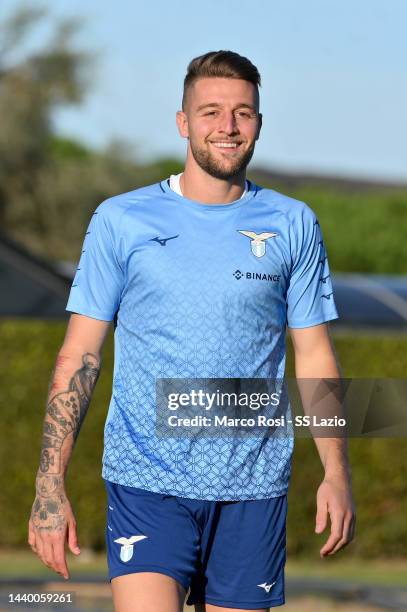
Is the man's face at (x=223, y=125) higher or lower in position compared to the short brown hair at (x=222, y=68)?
lower

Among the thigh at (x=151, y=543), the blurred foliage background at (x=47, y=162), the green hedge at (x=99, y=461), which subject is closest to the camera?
the thigh at (x=151, y=543)

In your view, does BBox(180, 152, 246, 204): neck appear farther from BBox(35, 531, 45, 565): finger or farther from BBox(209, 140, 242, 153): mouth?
BBox(35, 531, 45, 565): finger

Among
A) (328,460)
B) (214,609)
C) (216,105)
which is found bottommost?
(214,609)

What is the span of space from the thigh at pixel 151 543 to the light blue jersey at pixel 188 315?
0.19 feet

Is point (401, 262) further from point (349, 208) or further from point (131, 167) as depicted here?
point (131, 167)

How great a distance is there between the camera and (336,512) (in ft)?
14.8

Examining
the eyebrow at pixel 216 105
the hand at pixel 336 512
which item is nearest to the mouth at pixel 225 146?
the eyebrow at pixel 216 105

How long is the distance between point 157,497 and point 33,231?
125ft

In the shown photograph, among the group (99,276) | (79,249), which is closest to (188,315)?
(99,276)

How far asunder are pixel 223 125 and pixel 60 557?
1442 millimetres

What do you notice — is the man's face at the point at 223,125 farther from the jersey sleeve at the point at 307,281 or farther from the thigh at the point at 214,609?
the thigh at the point at 214,609

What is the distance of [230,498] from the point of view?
179 inches

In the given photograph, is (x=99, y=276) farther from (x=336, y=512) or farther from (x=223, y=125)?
(x=336, y=512)

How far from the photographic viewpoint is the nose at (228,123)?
4516 mm
